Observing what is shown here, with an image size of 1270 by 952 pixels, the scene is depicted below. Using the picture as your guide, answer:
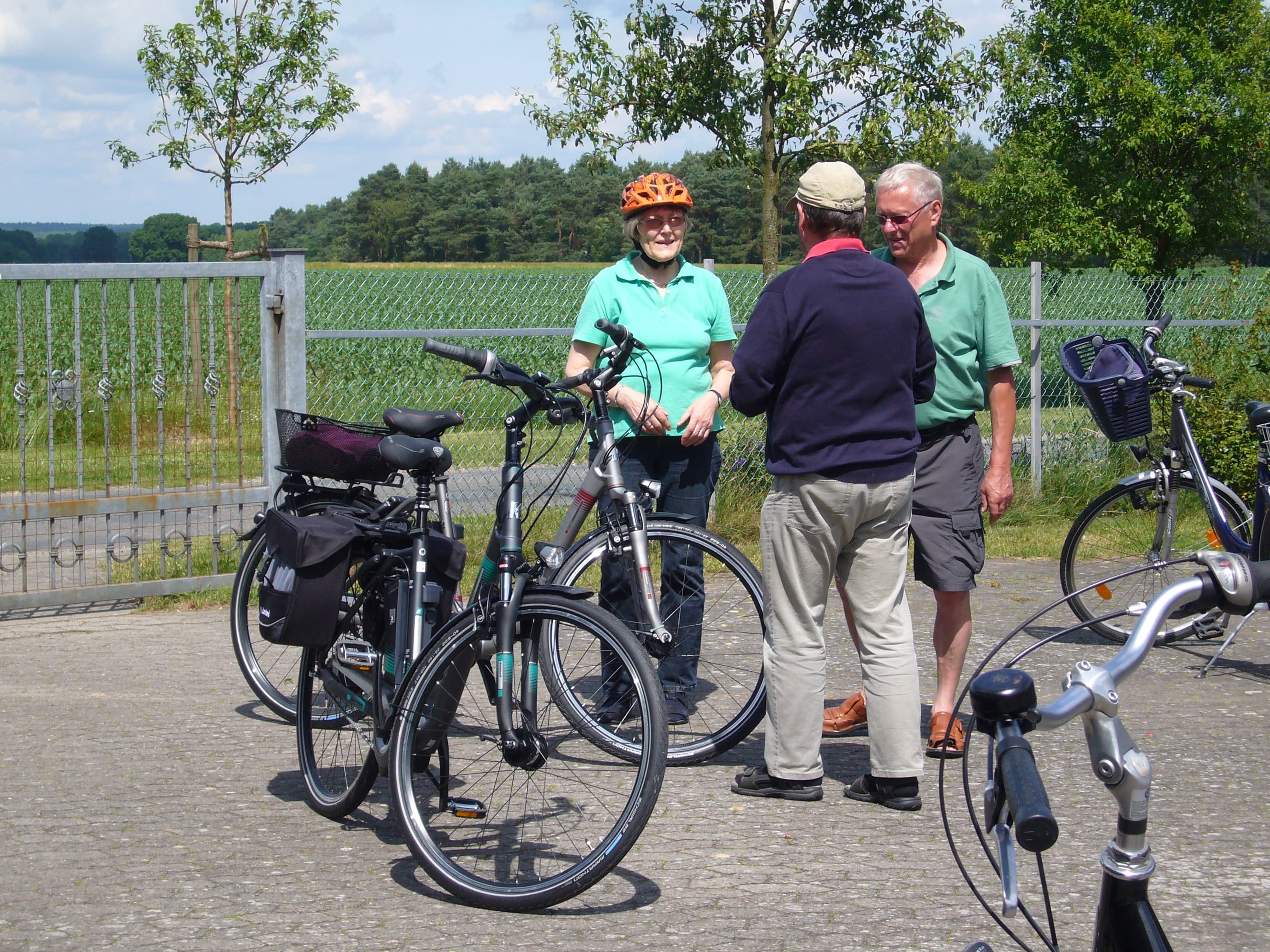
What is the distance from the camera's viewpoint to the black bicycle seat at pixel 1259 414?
19.7 feet

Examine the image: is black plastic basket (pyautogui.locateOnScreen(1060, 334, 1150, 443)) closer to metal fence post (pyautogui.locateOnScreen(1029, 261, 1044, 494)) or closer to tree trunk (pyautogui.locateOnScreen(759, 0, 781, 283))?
metal fence post (pyautogui.locateOnScreen(1029, 261, 1044, 494))

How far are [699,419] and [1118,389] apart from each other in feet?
8.06

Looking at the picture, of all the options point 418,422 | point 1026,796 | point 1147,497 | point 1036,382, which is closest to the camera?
point 1026,796

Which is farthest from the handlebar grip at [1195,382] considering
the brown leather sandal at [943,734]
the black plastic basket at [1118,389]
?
the brown leather sandal at [943,734]

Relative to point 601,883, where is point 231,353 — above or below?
above

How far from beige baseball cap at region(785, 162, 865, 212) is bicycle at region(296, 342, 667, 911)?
3.29 feet

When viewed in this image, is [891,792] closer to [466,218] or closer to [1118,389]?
[1118,389]

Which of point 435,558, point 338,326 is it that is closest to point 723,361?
point 435,558

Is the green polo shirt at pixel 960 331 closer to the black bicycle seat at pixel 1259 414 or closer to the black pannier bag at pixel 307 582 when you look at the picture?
the black bicycle seat at pixel 1259 414

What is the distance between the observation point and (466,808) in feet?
12.8

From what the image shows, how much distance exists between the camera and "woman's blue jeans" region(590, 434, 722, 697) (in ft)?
16.4

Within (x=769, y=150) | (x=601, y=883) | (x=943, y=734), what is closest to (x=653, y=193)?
(x=943, y=734)

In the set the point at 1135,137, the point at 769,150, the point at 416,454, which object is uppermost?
the point at 1135,137

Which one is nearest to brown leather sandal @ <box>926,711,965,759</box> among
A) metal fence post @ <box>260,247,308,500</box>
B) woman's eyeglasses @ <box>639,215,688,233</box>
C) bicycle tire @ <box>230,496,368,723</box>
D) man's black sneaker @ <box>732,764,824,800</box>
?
man's black sneaker @ <box>732,764,824,800</box>
